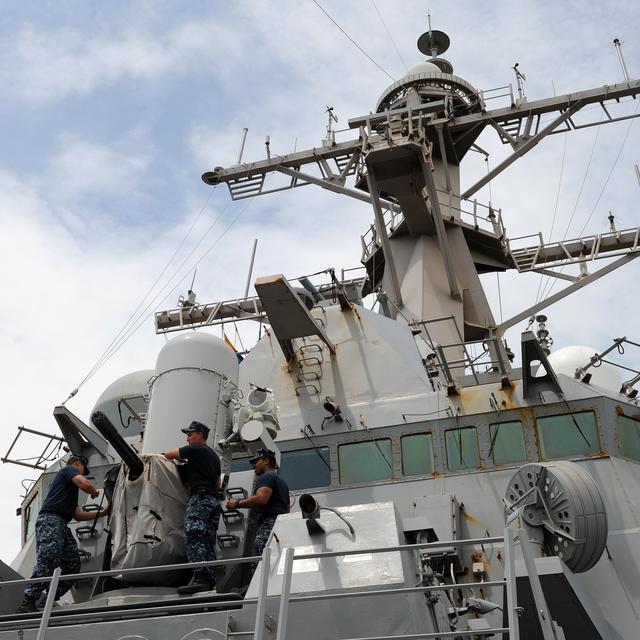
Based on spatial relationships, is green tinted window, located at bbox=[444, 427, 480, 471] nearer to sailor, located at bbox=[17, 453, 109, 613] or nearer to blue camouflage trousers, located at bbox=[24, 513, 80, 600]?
sailor, located at bbox=[17, 453, 109, 613]

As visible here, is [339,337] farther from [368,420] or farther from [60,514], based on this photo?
[60,514]

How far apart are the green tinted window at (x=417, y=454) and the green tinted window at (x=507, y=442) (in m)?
0.69

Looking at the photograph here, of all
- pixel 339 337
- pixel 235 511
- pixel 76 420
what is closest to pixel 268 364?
pixel 339 337

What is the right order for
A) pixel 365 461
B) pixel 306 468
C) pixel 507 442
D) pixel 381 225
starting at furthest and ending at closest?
pixel 381 225
pixel 306 468
pixel 365 461
pixel 507 442

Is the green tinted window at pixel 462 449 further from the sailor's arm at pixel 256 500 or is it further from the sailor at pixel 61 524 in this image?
the sailor at pixel 61 524

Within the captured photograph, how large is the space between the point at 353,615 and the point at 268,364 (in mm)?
7057

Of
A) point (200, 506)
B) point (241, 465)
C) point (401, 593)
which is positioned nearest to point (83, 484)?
point (200, 506)

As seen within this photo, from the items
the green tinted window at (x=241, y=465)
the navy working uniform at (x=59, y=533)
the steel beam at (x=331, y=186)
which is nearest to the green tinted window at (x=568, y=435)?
the green tinted window at (x=241, y=465)

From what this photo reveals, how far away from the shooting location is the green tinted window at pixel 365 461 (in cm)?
1012

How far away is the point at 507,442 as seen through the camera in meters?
9.98

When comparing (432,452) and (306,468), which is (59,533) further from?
(432,452)

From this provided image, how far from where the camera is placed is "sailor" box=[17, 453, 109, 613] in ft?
23.0

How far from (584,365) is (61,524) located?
11.0 metres

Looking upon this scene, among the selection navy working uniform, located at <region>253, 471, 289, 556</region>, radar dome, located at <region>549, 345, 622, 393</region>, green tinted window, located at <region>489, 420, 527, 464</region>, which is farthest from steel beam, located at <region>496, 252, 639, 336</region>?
navy working uniform, located at <region>253, 471, 289, 556</region>
